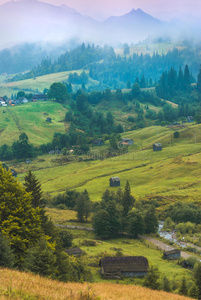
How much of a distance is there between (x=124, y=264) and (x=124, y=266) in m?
0.26

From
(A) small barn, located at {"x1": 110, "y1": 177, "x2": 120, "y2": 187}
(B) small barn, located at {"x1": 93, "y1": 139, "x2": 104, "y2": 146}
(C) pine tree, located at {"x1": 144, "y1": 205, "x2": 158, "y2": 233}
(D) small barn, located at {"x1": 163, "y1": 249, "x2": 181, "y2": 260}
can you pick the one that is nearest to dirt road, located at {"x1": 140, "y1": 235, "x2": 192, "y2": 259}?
(D) small barn, located at {"x1": 163, "y1": 249, "x2": 181, "y2": 260}

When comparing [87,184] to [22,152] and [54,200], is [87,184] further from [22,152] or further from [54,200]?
[22,152]

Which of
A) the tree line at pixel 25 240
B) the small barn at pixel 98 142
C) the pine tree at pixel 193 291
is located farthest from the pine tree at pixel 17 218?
the small barn at pixel 98 142

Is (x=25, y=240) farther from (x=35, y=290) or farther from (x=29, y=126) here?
(x=29, y=126)

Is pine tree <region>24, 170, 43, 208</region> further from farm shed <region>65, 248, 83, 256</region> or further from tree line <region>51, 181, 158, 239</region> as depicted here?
tree line <region>51, 181, 158, 239</region>

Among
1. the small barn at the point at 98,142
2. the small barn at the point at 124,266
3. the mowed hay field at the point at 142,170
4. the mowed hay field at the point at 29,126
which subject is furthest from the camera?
the mowed hay field at the point at 29,126

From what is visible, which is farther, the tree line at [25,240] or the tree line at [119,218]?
the tree line at [119,218]

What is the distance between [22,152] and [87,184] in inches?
1790

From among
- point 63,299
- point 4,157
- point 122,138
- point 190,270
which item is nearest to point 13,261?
point 63,299

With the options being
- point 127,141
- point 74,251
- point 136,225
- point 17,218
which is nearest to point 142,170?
point 127,141

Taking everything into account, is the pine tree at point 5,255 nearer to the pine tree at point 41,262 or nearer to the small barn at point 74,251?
Result: the pine tree at point 41,262

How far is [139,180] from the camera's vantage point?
11181cm

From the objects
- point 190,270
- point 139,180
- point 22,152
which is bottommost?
point 190,270

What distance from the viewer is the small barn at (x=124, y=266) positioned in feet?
160
